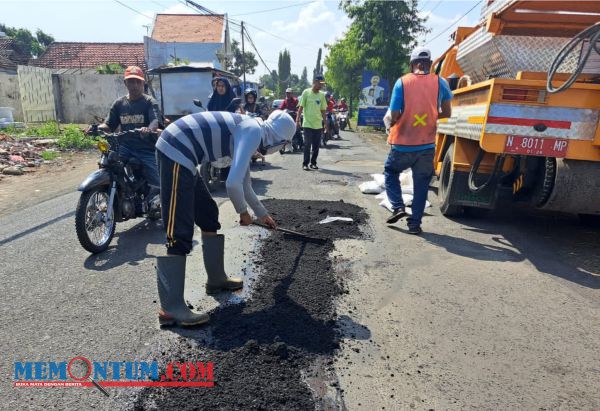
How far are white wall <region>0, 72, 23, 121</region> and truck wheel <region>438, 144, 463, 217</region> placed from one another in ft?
62.4

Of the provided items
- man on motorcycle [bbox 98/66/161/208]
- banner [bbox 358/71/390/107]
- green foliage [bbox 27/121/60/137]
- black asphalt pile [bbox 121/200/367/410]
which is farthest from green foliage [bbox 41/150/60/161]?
banner [bbox 358/71/390/107]

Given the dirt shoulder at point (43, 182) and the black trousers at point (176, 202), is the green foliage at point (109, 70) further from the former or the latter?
the black trousers at point (176, 202)

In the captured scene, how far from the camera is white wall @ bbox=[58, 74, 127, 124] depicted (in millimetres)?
19812

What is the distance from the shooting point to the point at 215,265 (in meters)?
3.23

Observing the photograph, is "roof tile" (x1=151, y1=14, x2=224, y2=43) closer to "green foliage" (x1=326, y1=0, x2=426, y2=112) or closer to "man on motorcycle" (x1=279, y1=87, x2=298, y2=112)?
"green foliage" (x1=326, y1=0, x2=426, y2=112)

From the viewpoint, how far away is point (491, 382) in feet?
7.41

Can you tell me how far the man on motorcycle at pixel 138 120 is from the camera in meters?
4.64

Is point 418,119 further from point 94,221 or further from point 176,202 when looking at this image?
point 94,221

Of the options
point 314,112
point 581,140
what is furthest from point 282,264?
point 314,112

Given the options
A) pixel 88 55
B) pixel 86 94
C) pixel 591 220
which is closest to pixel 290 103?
pixel 591 220

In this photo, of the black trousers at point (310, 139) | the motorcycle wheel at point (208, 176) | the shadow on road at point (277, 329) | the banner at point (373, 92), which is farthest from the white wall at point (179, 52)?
the shadow on road at point (277, 329)

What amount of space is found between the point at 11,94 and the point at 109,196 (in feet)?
60.2

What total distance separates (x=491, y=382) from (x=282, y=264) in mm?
2020

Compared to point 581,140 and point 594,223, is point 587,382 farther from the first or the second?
point 594,223
